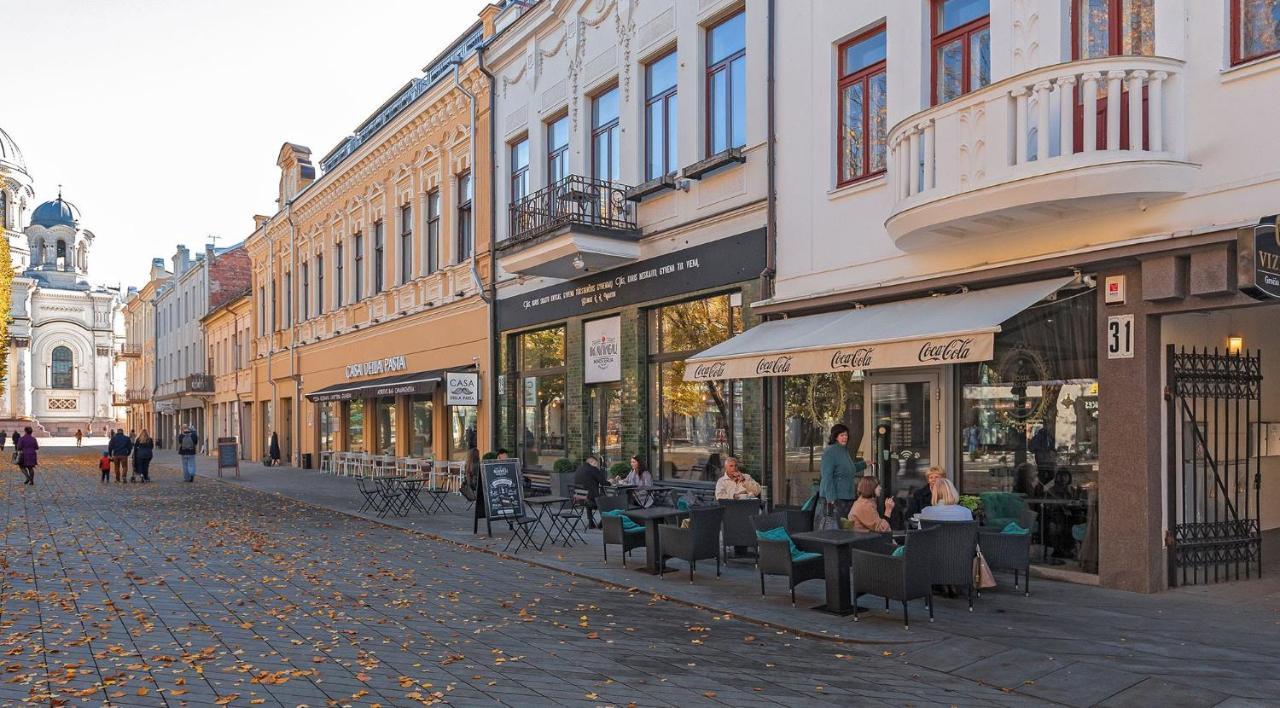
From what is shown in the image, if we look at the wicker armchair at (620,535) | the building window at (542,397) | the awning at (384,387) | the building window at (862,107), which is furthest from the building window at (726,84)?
the awning at (384,387)

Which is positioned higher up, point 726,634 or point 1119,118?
point 1119,118

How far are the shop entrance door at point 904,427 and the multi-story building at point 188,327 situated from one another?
44.4m

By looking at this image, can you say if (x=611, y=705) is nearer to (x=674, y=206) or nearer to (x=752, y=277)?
(x=752, y=277)

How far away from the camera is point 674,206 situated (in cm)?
1570

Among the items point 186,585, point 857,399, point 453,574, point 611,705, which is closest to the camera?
point 611,705

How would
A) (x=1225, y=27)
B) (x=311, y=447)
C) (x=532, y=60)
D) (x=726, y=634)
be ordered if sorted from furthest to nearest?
(x=311, y=447) → (x=532, y=60) → (x=1225, y=27) → (x=726, y=634)

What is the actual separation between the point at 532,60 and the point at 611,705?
1627cm

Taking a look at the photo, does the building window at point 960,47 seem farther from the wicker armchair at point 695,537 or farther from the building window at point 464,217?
the building window at point 464,217

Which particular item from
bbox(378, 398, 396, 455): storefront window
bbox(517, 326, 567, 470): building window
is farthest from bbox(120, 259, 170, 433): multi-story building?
bbox(517, 326, 567, 470): building window

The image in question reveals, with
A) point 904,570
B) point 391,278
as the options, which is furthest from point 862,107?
point 391,278

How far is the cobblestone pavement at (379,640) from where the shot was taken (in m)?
6.28

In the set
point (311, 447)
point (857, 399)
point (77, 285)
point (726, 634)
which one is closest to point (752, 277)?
point (857, 399)

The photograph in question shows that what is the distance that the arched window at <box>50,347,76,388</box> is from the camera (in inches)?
3760

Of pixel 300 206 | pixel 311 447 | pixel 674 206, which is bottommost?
pixel 311 447
